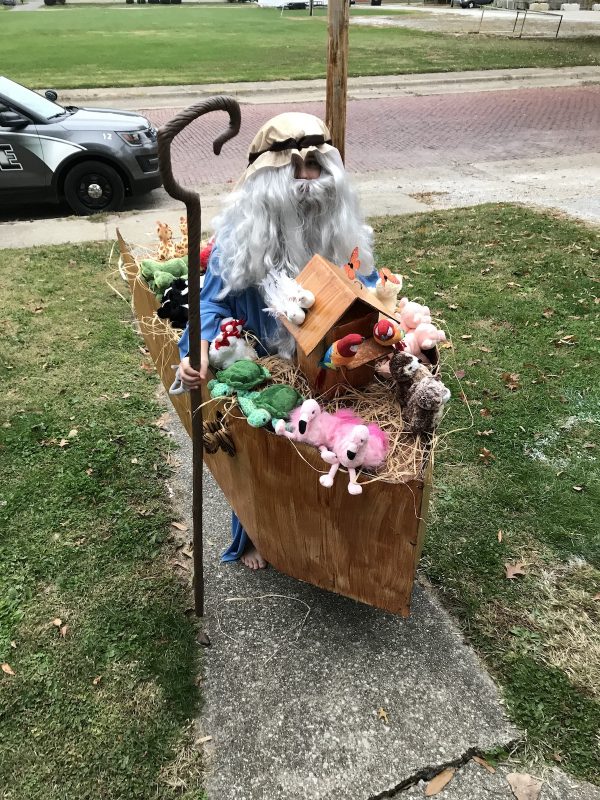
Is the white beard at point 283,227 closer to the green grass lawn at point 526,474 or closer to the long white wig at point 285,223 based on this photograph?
the long white wig at point 285,223

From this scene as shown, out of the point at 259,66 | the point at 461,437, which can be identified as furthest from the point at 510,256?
the point at 259,66

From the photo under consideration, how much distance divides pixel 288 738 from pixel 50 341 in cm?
368

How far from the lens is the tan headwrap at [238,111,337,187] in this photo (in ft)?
7.47

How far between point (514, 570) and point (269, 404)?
5.28 feet

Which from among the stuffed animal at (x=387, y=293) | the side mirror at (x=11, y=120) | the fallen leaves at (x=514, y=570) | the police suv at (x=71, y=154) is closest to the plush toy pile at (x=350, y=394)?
the stuffed animal at (x=387, y=293)

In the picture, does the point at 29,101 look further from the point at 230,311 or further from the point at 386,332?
the point at 386,332

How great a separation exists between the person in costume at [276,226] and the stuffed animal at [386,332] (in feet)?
1.52

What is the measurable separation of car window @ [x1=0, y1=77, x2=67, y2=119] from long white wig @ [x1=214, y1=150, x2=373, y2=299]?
6.05 meters

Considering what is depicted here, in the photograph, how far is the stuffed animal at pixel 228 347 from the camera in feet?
7.72

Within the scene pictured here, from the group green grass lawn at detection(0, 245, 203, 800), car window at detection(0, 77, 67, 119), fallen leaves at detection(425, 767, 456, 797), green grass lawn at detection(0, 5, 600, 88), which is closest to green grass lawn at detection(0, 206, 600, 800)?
green grass lawn at detection(0, 245, 203, 800)

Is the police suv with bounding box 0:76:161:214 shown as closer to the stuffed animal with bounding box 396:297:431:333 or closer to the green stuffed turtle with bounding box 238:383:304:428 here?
the stuffed animal with bounding box 396:297:431:333

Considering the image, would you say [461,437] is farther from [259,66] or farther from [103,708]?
[259,66]

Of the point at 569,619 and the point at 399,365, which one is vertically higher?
the point at 399,365

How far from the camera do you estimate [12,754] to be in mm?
2203
